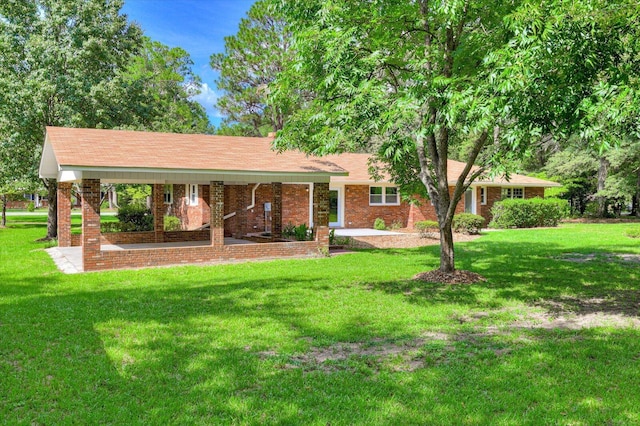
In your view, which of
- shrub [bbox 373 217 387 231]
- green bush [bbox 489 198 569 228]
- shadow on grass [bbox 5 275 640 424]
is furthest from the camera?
green bush [bbox 489 198 569 228]

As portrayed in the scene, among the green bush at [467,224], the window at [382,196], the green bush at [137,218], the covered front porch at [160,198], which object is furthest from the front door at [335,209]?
the green bush at [137,218]

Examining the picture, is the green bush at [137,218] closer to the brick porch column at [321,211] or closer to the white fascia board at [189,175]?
the white fascia board at [189,175]

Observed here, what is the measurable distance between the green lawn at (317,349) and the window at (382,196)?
46.5 feet

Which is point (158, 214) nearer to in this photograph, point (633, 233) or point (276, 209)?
point (276, 209)

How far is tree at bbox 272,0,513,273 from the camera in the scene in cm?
739

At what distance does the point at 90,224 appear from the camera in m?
12.1

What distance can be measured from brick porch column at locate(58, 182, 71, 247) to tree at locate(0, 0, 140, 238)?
4.87 m

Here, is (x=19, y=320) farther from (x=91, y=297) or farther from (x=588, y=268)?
(x=588, y=268)

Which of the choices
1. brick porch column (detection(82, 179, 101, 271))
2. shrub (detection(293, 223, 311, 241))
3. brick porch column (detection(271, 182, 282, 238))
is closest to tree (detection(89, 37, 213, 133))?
brick porch column (detection(271, 182, 282, 238))

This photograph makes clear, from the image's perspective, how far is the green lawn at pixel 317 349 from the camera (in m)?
4.36

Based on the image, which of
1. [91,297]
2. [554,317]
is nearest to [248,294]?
[91,297]

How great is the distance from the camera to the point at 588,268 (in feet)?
40.8

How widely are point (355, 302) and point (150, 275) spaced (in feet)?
18.1

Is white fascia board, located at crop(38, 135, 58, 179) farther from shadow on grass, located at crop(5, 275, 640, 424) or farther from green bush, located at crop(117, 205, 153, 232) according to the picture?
shadow on grass, located at crop(5, 275, 640, 424)
